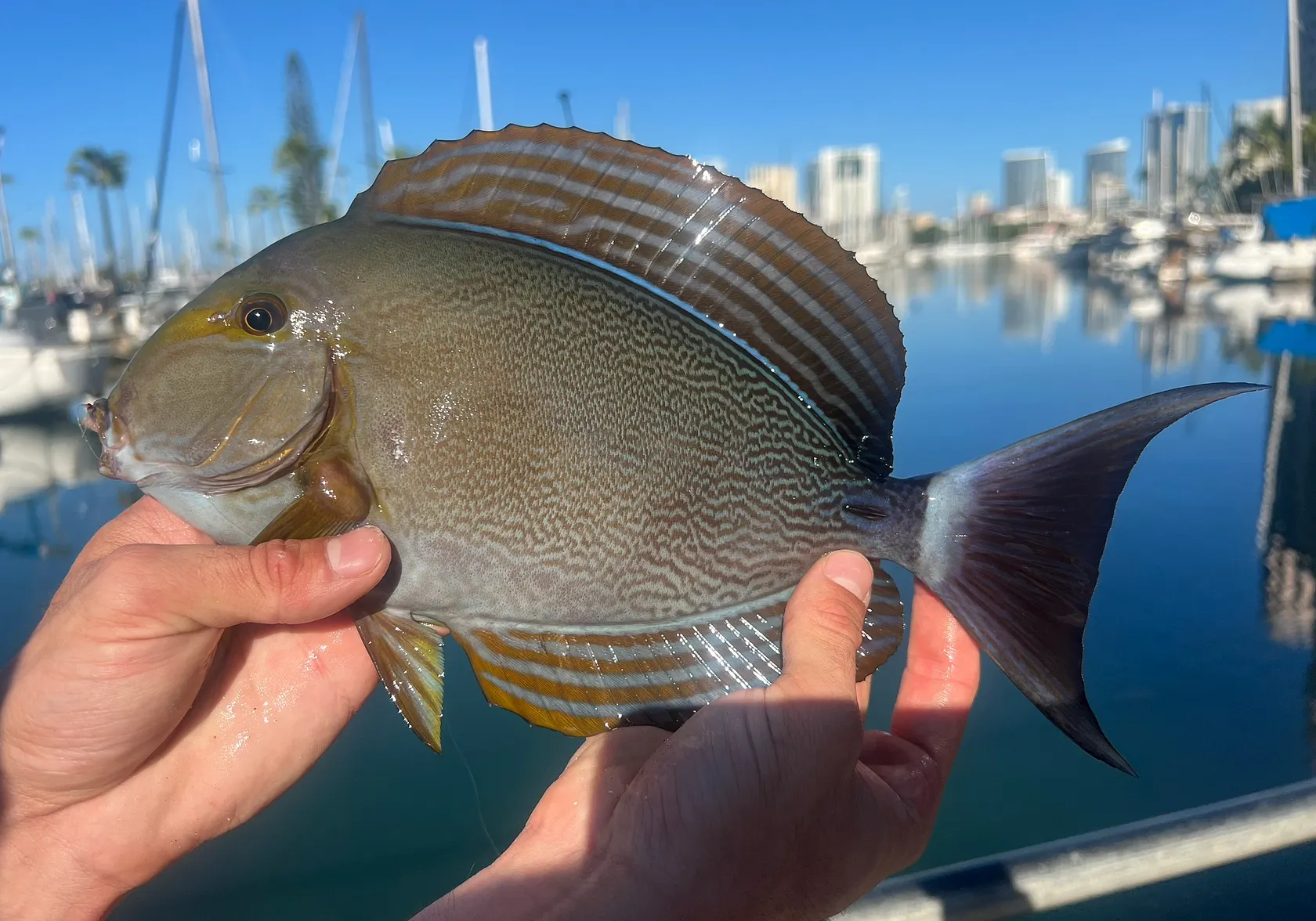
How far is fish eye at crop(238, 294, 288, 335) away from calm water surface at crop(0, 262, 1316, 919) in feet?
5.34

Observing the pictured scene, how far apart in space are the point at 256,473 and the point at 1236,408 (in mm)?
11145

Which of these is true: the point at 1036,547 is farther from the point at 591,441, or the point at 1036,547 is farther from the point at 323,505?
the point at 323,505

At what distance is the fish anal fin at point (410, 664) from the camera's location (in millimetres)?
1513

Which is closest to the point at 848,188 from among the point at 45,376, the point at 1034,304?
the point at 1034,304

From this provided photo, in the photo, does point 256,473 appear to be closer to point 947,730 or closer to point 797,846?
point 797,846

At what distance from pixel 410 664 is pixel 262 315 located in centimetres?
70

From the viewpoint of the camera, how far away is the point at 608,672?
60.9 inches

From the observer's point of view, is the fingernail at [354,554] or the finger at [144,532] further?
the finger at [144,532]

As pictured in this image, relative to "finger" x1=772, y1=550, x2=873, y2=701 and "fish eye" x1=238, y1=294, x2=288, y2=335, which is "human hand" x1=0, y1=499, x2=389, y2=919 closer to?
"fish eye" x1=238, y1=294, x2=288, y2=335

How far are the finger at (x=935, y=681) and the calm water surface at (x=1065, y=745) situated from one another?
0.97 m

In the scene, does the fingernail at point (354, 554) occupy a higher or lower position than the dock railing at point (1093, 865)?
higher

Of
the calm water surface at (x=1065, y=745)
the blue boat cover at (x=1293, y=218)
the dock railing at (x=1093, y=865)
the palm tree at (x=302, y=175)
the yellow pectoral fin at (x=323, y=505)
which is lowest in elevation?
the calm water surface at (x=1065, y=745)

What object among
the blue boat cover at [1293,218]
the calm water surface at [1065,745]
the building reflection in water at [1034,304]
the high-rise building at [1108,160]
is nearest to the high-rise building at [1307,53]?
the blue boat cover at [1293,218]

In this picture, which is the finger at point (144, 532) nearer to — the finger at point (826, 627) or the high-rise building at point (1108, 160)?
the finger at point (826, 627)
